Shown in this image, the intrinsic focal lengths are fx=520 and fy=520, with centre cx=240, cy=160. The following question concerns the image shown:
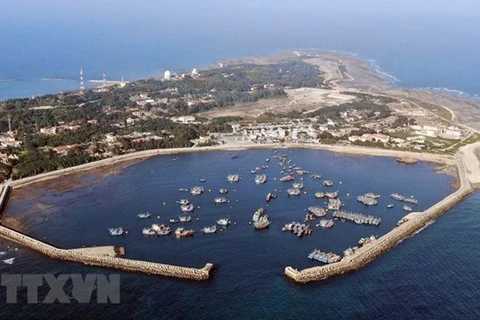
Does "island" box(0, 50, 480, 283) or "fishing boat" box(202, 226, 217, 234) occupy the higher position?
"fishing boat" box(202, 226, 217, 234)

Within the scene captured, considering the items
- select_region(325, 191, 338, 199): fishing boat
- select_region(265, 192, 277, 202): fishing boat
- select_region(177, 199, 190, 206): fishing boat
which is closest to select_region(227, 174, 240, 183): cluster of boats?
select_region(265, 192, 277, 202): fishing boat

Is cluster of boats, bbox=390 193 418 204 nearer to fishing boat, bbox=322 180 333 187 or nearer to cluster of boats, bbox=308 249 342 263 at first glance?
fishing boat, bbox=322 180 333 187

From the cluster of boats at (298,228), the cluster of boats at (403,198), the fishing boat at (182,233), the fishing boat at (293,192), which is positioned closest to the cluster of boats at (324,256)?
the cluster of boats at (298,228)

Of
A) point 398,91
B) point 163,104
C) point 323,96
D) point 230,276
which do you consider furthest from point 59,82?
point 230,276

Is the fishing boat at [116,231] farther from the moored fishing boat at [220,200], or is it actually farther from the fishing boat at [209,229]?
the moored fishing boat at [220,200]

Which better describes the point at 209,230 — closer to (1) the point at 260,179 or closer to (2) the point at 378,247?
(2) the point at 378,247

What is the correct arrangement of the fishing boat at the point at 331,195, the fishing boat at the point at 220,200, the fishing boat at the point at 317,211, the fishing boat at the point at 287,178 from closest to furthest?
the fishing boat at the point at 317,211 → the fishing boat at the point at 220,200 → the fishing boat at the point at 331,195 → the fishing boat at the point at 287,178

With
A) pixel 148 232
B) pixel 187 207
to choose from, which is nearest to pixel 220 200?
pixel 187 207

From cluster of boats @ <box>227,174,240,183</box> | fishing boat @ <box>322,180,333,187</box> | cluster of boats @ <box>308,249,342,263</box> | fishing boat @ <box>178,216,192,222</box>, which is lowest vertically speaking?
cluster of boats @ <box>227,174,240,183</box>
